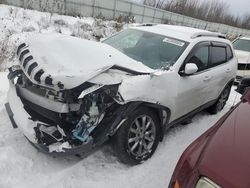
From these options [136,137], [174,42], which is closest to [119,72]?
[136,137]

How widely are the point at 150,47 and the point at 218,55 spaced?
1.66m

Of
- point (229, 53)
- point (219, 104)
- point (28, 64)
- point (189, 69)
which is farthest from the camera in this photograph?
point (219, 104)

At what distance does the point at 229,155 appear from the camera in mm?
2047

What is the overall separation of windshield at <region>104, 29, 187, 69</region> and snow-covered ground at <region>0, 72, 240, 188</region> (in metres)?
1.27

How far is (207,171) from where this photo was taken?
1944mm

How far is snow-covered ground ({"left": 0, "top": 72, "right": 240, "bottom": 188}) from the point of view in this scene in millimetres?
3150

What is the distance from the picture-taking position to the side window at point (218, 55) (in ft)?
16.9

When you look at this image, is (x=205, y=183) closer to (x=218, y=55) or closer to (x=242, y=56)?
(x=218, y=55)

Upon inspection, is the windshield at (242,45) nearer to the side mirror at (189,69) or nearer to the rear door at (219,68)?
the rear door at (219,68)

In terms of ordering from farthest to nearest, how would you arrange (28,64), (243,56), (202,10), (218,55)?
1. (202,10)
2. (243,56)
3. (218,55)
4. (28,64)

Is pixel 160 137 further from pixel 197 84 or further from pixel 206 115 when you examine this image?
pixel 206 115

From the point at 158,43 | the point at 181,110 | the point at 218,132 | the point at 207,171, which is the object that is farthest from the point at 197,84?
the point at 207,171

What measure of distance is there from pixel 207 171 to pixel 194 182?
4.6 inches

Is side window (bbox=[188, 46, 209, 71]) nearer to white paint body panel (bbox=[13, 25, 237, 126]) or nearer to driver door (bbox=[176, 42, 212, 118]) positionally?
driver door (bbox=[176, 42, 212, 118])
